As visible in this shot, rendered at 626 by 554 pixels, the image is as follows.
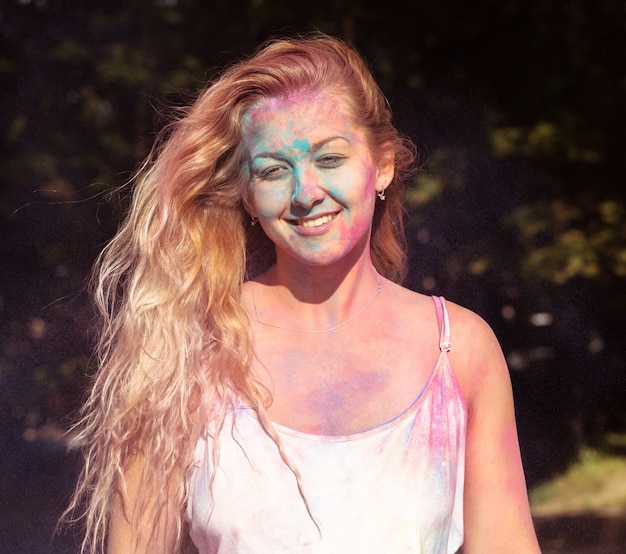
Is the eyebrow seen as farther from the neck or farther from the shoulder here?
A: the shoulder

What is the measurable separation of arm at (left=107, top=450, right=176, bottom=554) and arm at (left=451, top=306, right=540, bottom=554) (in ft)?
1.66

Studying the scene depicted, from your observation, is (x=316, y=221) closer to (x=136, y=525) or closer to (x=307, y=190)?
(x=307, y=190)

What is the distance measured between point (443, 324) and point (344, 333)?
176 mm

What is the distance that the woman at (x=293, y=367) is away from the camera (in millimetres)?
1522

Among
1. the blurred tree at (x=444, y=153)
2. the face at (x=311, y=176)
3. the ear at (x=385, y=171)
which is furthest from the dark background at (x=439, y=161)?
the face at (x=311, y=176)

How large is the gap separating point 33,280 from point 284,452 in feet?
5.38

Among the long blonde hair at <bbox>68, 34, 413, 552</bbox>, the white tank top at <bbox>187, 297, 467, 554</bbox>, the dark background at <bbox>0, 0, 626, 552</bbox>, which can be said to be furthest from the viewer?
the dark background at <bbox>0, 0, 626, 552</bbox>

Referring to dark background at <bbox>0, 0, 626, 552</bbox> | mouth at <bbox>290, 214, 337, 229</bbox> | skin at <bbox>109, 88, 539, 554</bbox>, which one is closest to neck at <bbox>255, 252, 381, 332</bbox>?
skin at <bbox>109, 88, 539, 554</bbox>

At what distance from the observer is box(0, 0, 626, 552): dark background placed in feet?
9.34

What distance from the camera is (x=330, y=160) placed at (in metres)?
1.58

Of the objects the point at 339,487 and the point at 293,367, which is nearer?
the point at 339,487

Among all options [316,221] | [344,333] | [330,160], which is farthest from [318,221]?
[344,333]

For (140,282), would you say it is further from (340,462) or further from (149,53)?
(149,53)

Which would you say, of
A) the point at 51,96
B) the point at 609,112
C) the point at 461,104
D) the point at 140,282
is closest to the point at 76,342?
the point at 51,96
